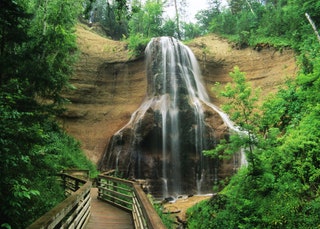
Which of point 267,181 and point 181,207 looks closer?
point 267,181

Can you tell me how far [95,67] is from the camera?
2783 cm

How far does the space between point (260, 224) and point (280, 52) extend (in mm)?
22253

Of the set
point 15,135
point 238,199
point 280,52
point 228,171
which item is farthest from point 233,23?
point 15,135

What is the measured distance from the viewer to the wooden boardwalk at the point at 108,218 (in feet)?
22.5

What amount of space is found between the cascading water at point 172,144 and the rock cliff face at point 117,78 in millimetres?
3568

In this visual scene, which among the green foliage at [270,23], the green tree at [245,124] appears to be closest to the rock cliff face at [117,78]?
the green foliage at [270,23]

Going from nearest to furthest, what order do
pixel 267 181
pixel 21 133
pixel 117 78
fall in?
pixel 21 133 → pixel 267 181 → pixel 117 78

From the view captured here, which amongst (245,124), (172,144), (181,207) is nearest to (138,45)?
(172,144)

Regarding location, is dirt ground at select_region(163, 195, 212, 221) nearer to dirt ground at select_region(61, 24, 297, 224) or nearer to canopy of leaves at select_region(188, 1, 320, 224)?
canopy of leaves at select_region(188, 1, 320, 224)

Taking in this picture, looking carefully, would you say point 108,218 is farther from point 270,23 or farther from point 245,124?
point 270,23

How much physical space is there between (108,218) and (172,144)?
41.5 ft

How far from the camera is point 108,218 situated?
7727 millimetres

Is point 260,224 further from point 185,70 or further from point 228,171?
point 185,70

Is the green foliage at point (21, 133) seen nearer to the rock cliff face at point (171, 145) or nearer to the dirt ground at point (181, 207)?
the dirt ground at point (181, 207)
